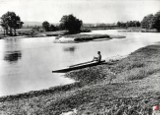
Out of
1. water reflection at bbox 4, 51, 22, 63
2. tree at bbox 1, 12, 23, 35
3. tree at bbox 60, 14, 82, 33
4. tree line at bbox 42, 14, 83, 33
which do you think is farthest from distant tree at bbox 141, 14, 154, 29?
water reflection at bbox 4, 51, 22, 63

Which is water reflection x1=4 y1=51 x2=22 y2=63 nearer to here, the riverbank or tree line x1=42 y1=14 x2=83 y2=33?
the riverbank

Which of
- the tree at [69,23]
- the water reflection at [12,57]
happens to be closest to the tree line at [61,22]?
the tree at [69,23]

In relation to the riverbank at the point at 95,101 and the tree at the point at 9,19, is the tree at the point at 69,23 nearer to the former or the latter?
the tree at the point at 9,19

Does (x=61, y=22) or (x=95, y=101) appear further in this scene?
(x=61, y=22)

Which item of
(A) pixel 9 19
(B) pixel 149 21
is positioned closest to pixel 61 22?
(A) pixel 9 19

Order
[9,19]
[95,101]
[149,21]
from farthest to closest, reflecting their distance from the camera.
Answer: [149,21] < [9,19] < [95,101]

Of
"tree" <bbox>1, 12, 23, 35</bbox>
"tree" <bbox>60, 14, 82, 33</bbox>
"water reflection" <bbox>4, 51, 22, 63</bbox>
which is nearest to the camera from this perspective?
"water reflection" <bbox>4, 51, 22, 63</bbox>

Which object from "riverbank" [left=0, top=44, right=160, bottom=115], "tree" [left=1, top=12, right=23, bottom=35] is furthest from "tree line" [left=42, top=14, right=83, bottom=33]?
"riverbank" [left=0, top=44, right=160, bottom=115]

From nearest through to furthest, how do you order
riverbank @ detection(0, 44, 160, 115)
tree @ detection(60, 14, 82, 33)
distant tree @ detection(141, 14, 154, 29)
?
riverbank @ detection(0, 44, 160, 115) → tree @ detection(60, 14, 82, 33) → distant tree @ detection(141, 14, 154, 29)

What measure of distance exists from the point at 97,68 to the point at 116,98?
46.1 feet

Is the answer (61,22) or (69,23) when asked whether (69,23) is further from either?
(61,22)

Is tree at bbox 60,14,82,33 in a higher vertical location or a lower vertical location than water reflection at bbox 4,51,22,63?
higher

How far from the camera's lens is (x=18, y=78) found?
1053 inches

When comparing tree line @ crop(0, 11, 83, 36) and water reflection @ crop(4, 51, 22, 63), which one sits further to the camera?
tree line @ crop(0, 11, 83, 36)
